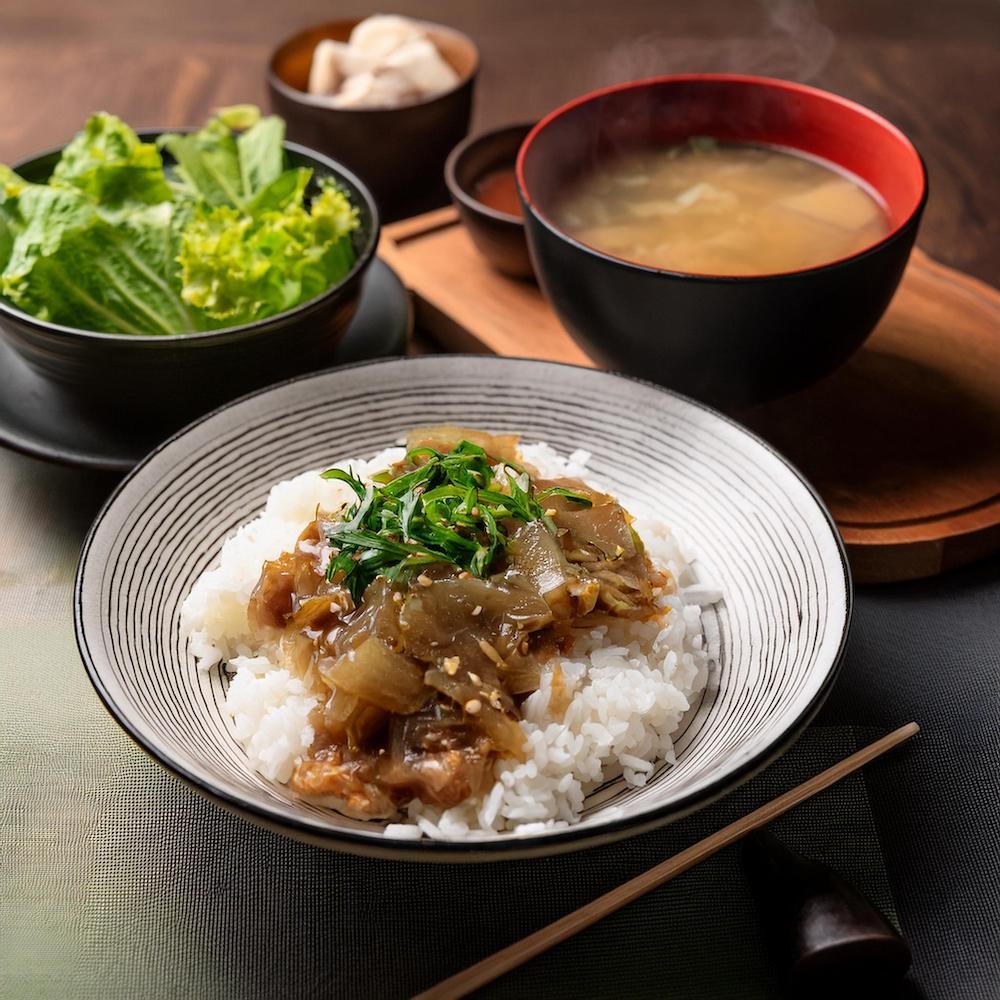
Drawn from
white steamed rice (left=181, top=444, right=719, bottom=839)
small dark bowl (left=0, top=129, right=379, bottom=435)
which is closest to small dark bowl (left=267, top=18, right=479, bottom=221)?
small dark bowl (left=0, top=129, right=379, bottom=435)

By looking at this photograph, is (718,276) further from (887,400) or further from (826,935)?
(826,935)

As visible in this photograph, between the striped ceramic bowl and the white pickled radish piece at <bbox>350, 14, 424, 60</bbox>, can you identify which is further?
the white pickled radish piece at <bbox>350, 14, 424, 60</bbox>

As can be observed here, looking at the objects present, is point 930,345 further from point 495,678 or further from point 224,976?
point 224,976

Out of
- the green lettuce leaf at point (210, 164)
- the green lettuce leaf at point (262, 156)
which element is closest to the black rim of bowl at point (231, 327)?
the green lettuce leaf at point (262, 156)

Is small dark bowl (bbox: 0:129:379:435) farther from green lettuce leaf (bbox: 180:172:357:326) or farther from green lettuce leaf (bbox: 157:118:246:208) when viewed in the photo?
green lettuce leaf (bbox: 157:118:246:208)

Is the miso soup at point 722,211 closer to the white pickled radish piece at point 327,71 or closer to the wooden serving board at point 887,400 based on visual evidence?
the wooden serving board at point 887,400
